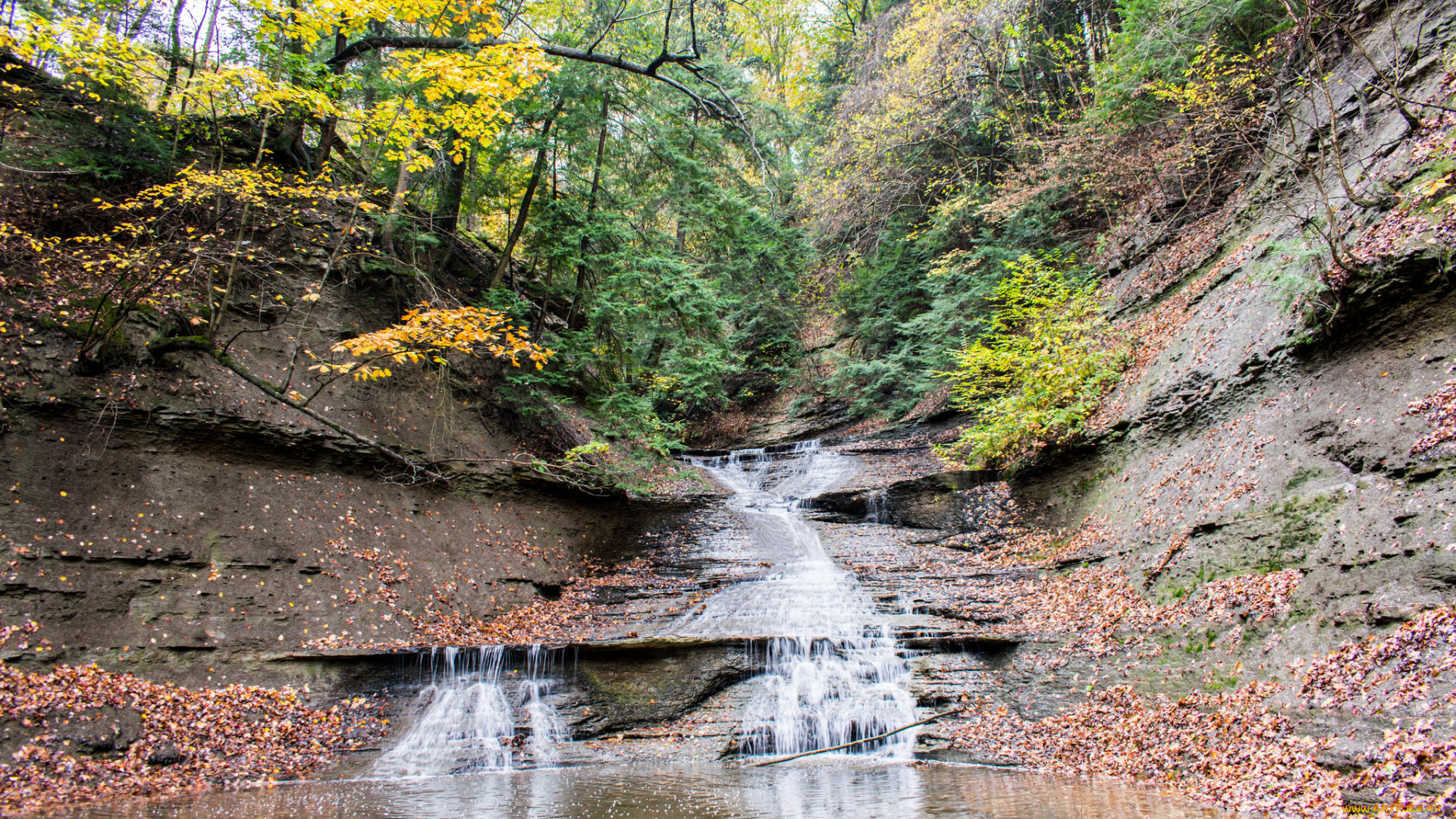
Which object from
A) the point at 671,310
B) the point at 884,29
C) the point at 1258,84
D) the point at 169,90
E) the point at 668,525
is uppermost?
the point at 884,29

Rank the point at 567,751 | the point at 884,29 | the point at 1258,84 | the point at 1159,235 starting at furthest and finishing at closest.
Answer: the point at 884,29
the point at 1159,235
the point at 1258,84
the point at 567,751

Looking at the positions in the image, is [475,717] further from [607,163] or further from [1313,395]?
[607,163]

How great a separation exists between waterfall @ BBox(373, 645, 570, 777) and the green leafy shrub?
336 inches

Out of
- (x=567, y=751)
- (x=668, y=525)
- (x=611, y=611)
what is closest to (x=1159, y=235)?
(x=668, y=525)

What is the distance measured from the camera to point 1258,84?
34.4 feet

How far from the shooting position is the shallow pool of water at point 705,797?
4.66m

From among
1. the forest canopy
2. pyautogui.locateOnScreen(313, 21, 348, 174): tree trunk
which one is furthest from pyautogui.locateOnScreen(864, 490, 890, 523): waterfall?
pyautogui.locateOnScreen(313, 21, 348, 174): tree trunk

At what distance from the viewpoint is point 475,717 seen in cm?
718

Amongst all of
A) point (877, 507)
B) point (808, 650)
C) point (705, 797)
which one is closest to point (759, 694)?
point (808, 650)

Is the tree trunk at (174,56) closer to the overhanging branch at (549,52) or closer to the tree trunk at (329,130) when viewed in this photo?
the overhanging branch at (549,52)

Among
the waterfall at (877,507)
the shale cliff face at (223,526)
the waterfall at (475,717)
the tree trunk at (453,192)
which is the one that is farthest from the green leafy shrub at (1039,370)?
the tree trunk at (453,192)

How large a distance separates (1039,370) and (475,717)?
10.0 metres

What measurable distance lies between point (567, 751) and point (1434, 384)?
906 centimetres

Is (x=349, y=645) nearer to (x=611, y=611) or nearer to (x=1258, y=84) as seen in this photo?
(x=611, y=611)
